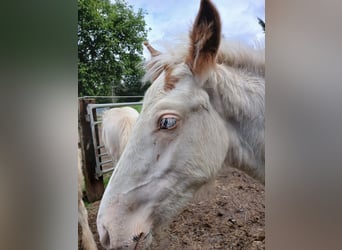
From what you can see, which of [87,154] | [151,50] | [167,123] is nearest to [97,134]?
[87,154]

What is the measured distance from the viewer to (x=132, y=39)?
2115 mm

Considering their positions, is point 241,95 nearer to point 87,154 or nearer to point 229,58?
point 229,58

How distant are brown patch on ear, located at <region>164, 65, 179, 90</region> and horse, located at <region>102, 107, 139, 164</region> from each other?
23cm

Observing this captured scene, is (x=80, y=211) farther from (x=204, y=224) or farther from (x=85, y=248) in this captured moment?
(x=204, y=224)

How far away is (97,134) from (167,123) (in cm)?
47

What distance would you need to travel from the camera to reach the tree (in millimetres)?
2090

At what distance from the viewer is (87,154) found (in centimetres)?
216

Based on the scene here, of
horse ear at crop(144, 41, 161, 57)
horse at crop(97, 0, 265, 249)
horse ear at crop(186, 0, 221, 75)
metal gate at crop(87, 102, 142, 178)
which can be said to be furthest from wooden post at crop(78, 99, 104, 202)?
horse ear at crop(186, 0, 221, 75)

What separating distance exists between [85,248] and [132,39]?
1.27 meters

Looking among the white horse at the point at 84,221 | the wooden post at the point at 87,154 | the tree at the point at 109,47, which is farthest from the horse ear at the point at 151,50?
the white horse at the point at 84,221

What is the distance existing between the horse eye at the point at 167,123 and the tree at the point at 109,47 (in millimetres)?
255

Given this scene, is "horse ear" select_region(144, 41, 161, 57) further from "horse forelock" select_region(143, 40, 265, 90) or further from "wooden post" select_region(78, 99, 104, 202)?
"wooden post" select_region(78, 99, 104, 202)

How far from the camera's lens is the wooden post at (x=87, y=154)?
2.10 m
